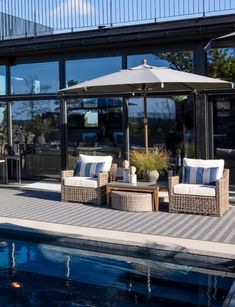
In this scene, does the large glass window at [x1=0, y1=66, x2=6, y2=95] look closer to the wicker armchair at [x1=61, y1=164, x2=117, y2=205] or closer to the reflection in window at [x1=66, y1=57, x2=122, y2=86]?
the reflection in window at [x1=66, y1=57, x2=122, y2=86]

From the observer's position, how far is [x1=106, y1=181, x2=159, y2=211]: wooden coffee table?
948 centimetres

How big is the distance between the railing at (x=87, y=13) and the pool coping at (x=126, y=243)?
5644 mm

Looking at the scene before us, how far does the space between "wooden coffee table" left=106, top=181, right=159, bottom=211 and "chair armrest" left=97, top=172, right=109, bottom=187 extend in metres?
0.16

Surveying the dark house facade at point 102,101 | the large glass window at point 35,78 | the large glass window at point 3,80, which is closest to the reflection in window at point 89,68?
the dark house facade at point 102,101

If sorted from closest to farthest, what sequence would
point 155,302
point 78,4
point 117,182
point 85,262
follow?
point 155,302 < point 85,262 < point 117,182 < point 78,4

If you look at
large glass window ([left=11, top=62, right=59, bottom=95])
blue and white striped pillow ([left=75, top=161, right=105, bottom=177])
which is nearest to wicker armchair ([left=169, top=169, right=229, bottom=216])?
blue and white striped pillow ([left=75, top=161, right=105, bottom=177])

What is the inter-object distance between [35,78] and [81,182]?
12.8 feet

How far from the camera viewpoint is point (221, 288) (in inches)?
225

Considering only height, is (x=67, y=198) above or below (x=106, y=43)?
below

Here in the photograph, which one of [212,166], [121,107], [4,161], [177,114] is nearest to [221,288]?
[212,166]

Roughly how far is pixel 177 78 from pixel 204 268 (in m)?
3.88

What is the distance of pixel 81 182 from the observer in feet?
33.8

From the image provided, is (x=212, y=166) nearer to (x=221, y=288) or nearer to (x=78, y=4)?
(x=221, y=288)

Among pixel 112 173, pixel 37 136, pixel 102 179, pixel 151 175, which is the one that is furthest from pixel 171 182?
pixel 37 136
